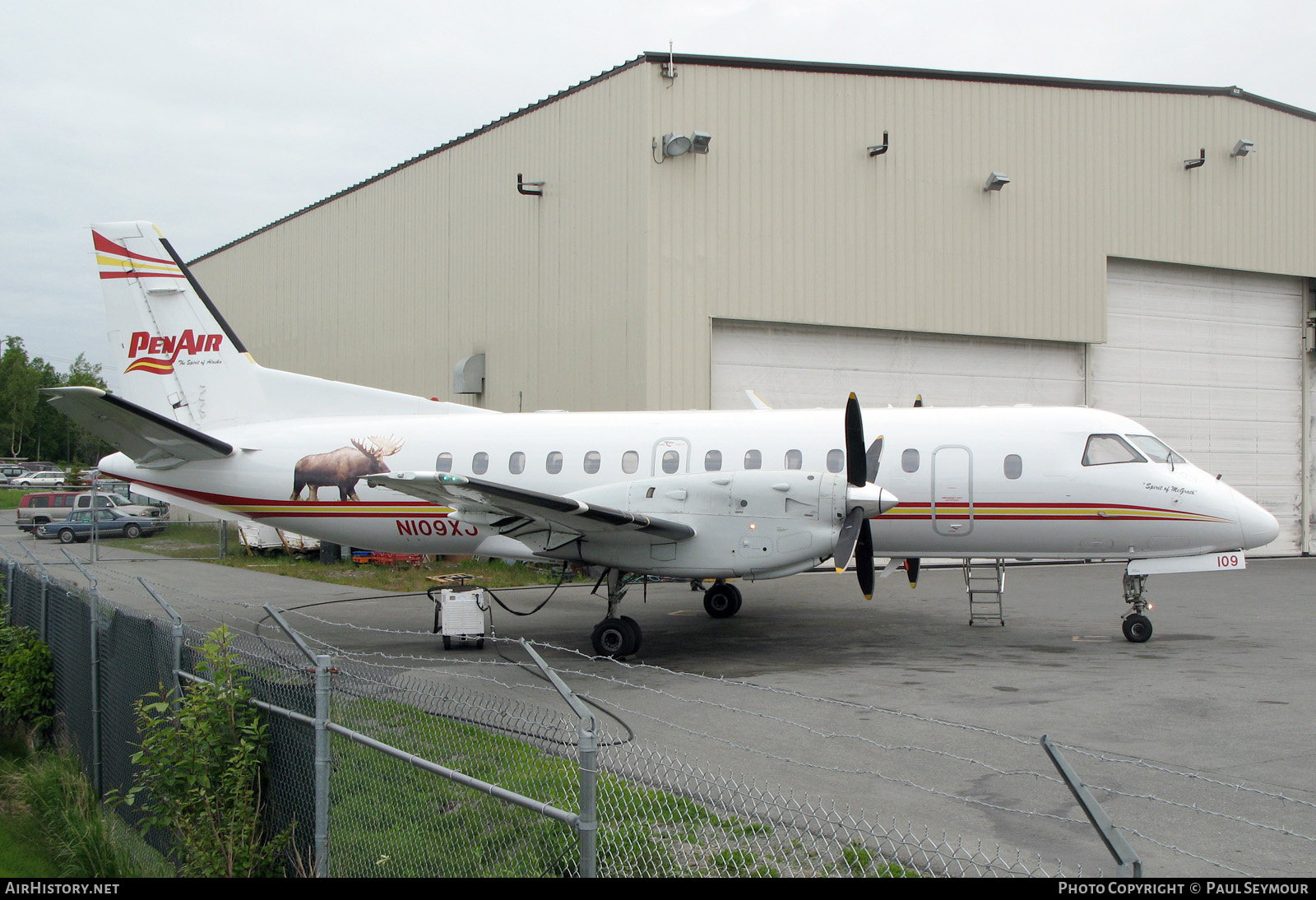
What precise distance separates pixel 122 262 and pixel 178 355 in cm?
179

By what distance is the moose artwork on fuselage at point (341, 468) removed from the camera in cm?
1466

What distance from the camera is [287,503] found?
583 inches

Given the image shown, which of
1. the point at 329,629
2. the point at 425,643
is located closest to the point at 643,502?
the point at 425,643

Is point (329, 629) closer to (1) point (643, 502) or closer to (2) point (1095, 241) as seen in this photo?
(1) point (643, 502)

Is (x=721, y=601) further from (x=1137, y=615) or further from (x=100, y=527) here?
(x=100, y=527)

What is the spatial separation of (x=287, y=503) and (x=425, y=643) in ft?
10.7

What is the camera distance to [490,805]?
5898mm

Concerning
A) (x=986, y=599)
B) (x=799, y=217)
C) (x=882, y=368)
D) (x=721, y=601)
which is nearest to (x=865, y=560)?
(x=721, y=601)

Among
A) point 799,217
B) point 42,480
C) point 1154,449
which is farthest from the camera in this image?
point 42,480

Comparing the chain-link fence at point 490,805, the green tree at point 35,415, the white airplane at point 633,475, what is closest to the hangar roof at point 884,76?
the white airplane at point 633,475

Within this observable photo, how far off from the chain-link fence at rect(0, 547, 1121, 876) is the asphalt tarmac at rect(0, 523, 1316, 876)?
39cm

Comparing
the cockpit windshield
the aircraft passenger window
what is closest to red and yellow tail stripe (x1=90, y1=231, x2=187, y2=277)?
the aircraft passenger window

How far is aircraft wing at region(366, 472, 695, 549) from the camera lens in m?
10.6

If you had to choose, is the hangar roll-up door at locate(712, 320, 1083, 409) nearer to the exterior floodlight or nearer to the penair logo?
the exterior floodlight
